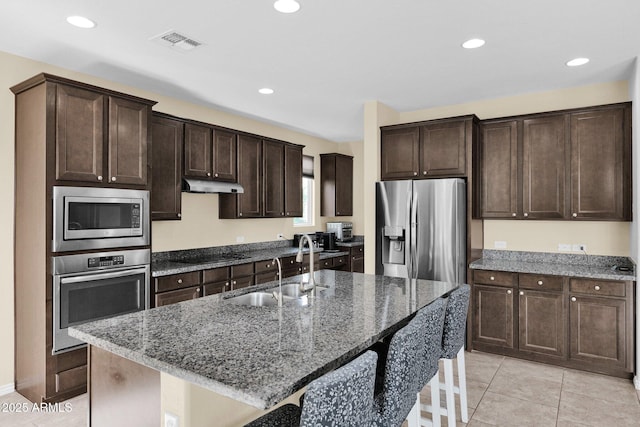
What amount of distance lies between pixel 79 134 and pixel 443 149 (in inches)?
137

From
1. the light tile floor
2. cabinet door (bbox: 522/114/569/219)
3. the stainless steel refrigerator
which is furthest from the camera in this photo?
the stainless steel refrigerator

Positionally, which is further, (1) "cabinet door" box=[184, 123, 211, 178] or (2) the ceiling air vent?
(1) "cabinet door" box=[184, 123, 211, 178]

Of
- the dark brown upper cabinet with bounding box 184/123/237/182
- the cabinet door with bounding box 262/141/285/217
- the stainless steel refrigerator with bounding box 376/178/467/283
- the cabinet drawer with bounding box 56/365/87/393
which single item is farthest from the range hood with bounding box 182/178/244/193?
the cabinet drawer with bounding box 56/365/87/393

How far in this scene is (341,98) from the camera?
14.6 ft

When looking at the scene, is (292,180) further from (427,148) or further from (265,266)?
(427,148)

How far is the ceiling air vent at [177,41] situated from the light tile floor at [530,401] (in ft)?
9.23

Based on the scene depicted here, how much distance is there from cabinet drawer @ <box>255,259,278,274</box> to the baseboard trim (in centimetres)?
237

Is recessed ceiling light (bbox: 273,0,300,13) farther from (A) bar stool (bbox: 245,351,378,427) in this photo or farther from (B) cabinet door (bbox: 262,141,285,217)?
(B) cabinet door (bbox: 262,141,285,217)

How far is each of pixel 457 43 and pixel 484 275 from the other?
2.29 meters

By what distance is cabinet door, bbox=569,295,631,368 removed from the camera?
11.1 feet

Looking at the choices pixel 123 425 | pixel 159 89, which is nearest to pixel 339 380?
pixel 123 425

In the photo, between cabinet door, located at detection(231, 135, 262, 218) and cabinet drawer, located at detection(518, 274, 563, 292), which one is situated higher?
cabinet door, located at detection(231, 135, 262, 218)

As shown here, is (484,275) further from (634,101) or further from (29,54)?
(29,54)

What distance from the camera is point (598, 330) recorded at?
3.46 m
